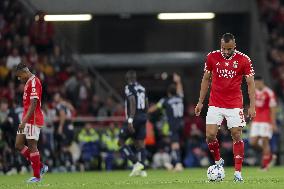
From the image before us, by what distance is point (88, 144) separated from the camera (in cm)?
2777

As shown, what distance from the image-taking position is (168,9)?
32594mm

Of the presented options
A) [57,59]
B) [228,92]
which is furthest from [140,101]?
[57,59]

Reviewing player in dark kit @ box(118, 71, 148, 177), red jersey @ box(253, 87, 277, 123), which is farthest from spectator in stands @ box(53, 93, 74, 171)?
red jersey @ box(253, 87, 277, 123)

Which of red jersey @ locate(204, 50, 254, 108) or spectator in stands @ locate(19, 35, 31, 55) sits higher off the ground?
spectator in stands @ locate(19, 35, 31, 55)

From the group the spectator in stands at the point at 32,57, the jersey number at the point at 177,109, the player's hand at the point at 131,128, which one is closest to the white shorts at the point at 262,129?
the jersey number at the point at 177,109

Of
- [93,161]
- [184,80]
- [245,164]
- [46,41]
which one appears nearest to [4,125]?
[93,161]

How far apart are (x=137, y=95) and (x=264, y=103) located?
399cm

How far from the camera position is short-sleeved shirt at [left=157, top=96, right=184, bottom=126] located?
24719 mm

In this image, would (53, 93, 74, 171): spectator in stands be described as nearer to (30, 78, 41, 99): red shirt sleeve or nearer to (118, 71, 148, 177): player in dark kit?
(118, 71, 148, 177): player in dark kit

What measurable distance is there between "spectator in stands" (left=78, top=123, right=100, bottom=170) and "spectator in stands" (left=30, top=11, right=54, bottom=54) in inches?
174

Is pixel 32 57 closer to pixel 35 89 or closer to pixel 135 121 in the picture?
pixel 135 121

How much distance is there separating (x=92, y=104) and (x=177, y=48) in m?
6.79

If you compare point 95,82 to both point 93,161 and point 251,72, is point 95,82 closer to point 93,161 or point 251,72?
point 93,161

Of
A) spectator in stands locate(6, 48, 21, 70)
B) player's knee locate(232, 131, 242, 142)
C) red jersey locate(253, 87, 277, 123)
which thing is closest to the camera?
player's knee locate(232, 131, 242, 142)
